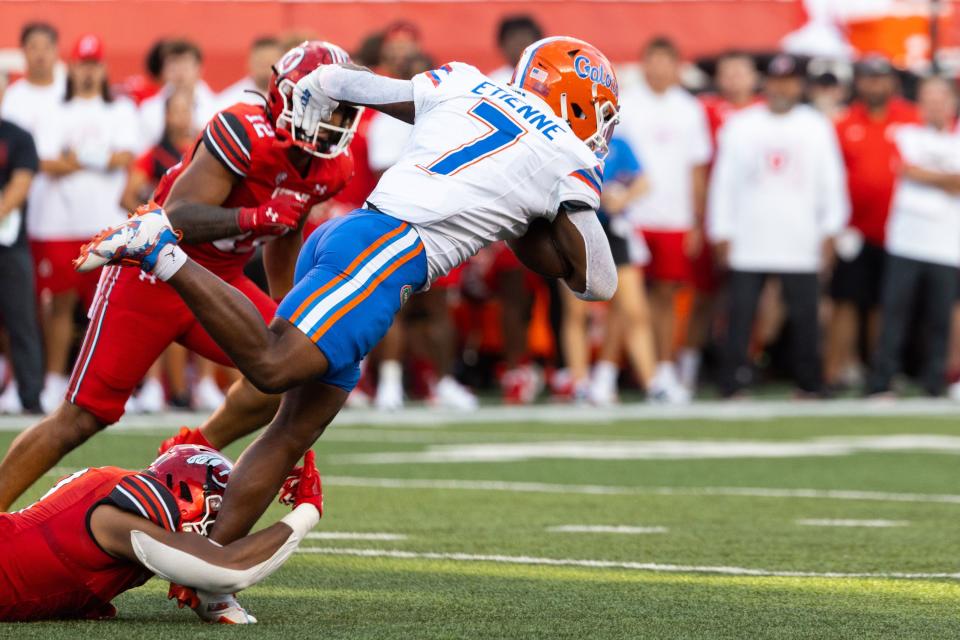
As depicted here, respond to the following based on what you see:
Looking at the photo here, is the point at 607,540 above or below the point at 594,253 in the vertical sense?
below

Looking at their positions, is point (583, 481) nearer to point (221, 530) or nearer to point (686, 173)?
point (221, 530)

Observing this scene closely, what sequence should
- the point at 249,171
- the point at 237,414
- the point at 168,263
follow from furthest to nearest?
A: the point at 249,171 < the point at 237,414 < the point at 168,263

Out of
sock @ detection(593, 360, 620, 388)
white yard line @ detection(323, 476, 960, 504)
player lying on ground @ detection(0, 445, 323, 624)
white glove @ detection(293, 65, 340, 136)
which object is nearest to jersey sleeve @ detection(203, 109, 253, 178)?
white glove @ detection(293, 65, 340, 136)

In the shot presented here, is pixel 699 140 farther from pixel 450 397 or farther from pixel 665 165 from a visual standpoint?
pixel 450 397

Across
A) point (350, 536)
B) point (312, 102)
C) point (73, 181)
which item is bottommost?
point (350, 536)

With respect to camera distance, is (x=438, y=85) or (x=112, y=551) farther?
(x=438, y=85)

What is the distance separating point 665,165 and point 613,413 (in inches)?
81.9

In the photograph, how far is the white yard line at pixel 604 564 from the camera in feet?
18.6

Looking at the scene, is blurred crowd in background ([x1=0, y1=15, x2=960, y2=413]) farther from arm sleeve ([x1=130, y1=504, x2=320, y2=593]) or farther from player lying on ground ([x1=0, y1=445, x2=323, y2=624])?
arm sleeve ([x1=130, y1=504, x2=320, y2=593])

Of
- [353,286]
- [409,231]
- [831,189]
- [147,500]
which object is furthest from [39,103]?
[147,500]

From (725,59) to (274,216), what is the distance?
8.89 m

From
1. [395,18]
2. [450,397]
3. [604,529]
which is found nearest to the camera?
[604,529]

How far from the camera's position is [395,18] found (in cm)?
1605

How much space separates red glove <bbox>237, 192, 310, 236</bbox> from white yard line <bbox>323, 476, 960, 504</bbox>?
2.27 m
